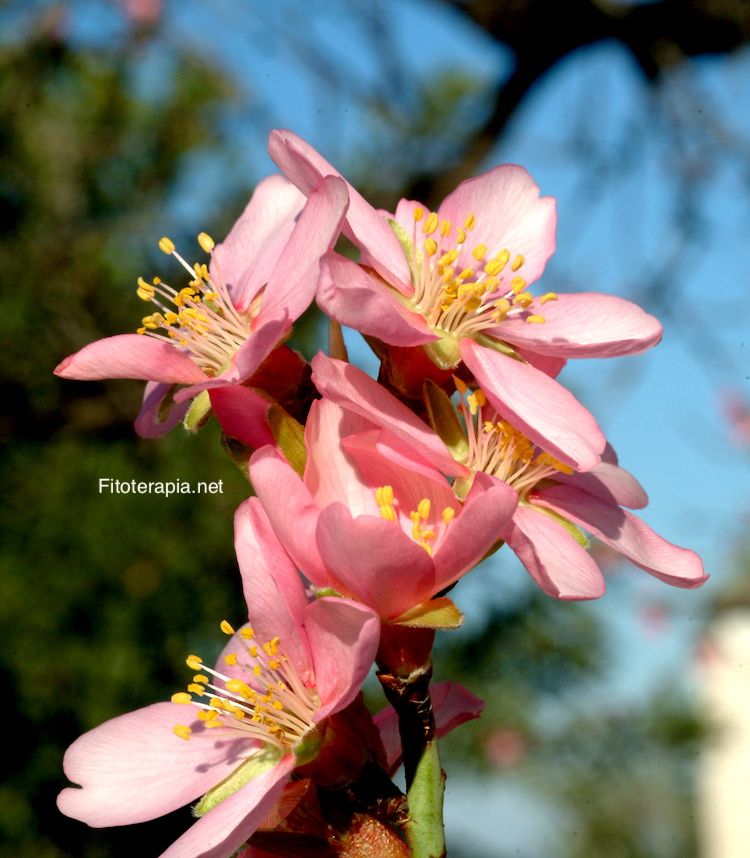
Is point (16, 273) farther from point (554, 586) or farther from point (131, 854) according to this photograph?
point (554, 586)

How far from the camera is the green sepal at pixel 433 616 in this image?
0.68 metres

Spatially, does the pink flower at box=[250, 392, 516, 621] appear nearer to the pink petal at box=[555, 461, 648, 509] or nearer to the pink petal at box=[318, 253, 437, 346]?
the pink petal at box=[318, 253, 437, 346]

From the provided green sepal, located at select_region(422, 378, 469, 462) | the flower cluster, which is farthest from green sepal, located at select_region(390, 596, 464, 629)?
green sepal, located at select_region(422, 378, 469, 462)

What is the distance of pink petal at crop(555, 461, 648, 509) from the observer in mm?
869

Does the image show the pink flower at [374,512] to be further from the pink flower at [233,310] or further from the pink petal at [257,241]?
the pink petal at [257,241]

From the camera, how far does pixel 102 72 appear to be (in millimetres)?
→ 5047

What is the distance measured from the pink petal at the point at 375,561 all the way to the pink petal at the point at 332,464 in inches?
2.0

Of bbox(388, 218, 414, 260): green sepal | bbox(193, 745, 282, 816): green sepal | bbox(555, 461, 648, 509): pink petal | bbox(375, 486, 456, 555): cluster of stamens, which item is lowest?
bbox(193, 745, 282, 816): green sepal

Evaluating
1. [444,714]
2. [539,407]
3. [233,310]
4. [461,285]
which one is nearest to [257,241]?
[233,310]

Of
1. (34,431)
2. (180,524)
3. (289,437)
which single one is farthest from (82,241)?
(289,437)

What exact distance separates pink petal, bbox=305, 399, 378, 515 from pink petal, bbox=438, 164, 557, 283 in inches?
10.4

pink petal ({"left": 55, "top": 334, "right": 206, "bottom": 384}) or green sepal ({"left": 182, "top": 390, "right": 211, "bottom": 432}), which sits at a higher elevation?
pink petal ({"left": 55, "top": 334, "right": 206, "bottom": 384})

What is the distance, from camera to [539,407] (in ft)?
2.51

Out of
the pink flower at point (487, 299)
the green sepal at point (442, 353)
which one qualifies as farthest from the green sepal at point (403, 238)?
the green sepal at point (442, 353)
